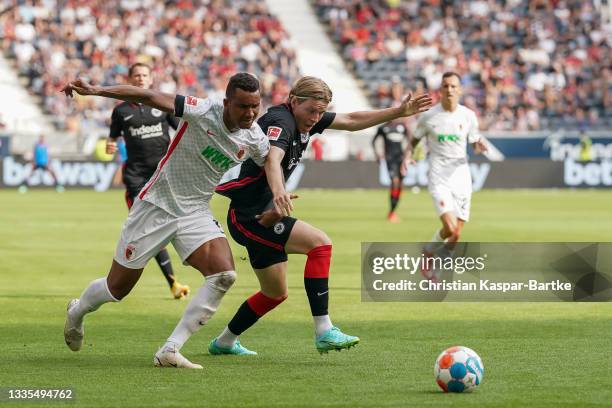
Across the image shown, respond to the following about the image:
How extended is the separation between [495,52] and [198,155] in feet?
133

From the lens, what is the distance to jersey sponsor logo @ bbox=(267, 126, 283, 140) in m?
8.73

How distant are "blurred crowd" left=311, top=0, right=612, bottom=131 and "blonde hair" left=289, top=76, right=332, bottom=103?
3515cm

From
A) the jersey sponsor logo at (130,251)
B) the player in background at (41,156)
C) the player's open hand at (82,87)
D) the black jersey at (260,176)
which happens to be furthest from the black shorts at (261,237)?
the player in background at (41,156)

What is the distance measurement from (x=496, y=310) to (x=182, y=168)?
16.1ft

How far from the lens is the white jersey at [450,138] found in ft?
49.7

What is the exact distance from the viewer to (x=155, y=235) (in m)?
8.64

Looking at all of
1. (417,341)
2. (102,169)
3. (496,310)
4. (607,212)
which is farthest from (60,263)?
(102,169)

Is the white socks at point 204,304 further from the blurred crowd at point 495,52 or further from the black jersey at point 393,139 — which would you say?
the blurred crowd at point 495,52

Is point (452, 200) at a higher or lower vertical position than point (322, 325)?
higher

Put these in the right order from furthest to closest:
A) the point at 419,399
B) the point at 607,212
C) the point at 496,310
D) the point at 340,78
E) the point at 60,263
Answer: the point at 340,78
the point at 607,212
the point at 60,263
the point at 496,310
the point at 419,399

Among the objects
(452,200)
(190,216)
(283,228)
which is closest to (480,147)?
(452,200)

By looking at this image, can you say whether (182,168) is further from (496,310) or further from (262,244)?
(496,310)

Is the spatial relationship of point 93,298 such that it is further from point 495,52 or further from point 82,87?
point 495,52

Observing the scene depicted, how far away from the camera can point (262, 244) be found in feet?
29.5
